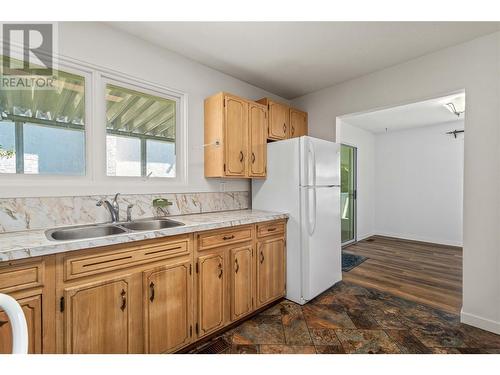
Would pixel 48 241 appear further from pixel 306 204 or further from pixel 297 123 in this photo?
pixel 297 123

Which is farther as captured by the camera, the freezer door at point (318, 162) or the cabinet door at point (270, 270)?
the freezer door at point (318, 162)

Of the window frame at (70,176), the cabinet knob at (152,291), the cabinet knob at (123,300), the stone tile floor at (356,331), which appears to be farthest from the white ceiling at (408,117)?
the cabinet knob at (123,300)

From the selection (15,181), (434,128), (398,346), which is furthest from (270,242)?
(434,128)

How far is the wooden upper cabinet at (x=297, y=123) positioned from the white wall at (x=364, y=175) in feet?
5.48

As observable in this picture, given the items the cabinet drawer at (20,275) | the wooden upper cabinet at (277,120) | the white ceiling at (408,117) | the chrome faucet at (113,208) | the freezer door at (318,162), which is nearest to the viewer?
the cabinet drawer at (20,275)

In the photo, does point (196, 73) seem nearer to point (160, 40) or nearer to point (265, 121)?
point (160, 40)

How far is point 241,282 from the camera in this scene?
2.17 meters

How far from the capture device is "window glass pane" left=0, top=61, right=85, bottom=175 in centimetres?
171

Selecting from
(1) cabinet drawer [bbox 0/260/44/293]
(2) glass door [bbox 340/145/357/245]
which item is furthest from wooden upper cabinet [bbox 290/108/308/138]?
(1) cabinet drawer [bbox 0/260/44/293]

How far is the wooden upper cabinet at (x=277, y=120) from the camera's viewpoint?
2.97 metres

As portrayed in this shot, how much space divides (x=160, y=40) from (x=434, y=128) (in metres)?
5.40

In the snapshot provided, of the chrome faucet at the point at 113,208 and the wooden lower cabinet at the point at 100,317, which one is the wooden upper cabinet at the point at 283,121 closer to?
the chrome faucet at the point at 113,208

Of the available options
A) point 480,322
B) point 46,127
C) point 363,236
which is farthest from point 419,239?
point 46,127

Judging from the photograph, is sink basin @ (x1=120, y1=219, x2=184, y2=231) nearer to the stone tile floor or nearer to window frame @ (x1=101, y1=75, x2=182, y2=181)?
window frame @ (x1=101, y1=75, x2=182, y2=181)
